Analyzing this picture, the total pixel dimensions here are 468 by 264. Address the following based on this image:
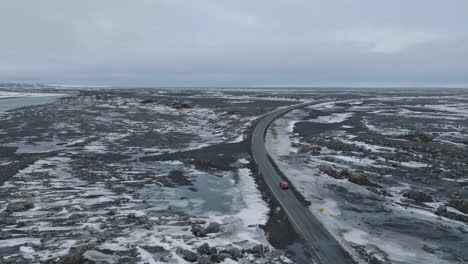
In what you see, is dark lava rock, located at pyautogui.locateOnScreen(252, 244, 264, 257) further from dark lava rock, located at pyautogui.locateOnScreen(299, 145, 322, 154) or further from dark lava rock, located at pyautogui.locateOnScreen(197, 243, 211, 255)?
dark lava rock, located at pyautogui.locateOnScreen(299, 145, 322, 154)

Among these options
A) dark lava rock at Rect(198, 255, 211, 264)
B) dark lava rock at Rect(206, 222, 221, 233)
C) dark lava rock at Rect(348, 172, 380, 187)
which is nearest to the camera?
dark lava rock at Rect(198, 255, 211, 264)

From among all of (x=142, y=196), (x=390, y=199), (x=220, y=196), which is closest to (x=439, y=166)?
(x=390, y=199)

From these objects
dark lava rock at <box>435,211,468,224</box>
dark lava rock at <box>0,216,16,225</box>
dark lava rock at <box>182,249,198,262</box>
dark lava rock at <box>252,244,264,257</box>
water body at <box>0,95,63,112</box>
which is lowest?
dark lava rock at <box>252,244,264,257</box>

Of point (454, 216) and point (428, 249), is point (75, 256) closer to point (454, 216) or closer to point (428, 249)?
point (428, 249)

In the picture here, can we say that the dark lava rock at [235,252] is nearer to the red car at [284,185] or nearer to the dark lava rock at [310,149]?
the red car at [284,185]

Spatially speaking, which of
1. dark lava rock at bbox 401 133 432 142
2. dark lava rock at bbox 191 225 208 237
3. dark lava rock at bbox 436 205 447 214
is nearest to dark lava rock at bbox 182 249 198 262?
dark lava rock at bbox 191 225 208 237

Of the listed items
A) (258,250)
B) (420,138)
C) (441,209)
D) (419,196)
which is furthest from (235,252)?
(420,138)

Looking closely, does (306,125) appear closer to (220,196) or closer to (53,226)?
(220,196)
